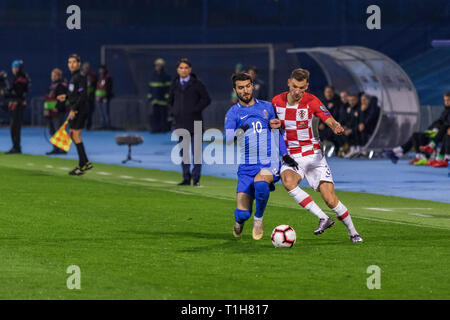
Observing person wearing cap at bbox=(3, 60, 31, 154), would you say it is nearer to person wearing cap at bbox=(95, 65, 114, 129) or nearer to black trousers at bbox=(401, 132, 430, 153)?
black trousers at bbox=(401, 132, 430, 153)

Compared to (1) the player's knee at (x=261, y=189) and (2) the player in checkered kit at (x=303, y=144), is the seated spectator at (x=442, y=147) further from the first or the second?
(1) the player's knee at (x=261, y=189)

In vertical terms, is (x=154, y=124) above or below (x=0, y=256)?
below

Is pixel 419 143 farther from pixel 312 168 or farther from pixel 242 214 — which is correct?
pixel 242 214

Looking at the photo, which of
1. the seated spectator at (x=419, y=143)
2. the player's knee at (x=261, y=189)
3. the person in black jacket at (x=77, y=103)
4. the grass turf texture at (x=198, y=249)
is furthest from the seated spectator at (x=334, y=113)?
the player's knee at (x=261, y=189)

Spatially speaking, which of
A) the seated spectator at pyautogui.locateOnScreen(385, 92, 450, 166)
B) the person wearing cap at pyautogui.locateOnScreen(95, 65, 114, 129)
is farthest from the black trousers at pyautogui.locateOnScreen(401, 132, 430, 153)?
the person wearing cap at pyautogui.locateOnScreen(95, 65, 114, 129)

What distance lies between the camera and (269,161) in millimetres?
11617

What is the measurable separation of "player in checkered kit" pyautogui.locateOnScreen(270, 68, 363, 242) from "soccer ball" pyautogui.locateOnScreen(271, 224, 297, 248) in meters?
0.54

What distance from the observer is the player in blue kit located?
1152 cm

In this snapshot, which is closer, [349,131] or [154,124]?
[349,131]

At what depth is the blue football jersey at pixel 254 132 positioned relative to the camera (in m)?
11.6

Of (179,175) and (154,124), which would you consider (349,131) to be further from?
(154,124)

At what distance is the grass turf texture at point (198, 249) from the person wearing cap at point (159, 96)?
1598 centimetres
